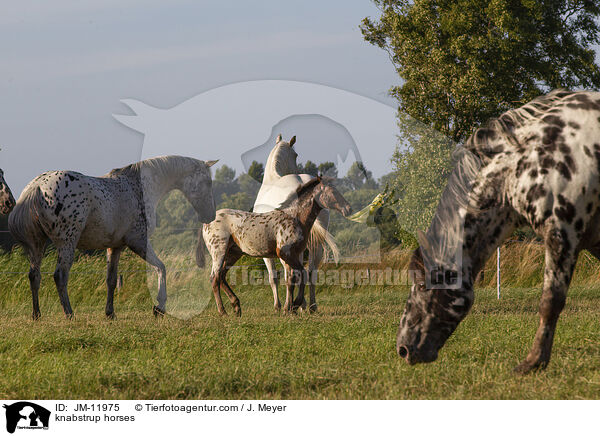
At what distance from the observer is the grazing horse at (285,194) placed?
1036 cm

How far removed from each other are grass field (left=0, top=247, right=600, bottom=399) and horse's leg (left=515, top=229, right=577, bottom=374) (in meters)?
0.13

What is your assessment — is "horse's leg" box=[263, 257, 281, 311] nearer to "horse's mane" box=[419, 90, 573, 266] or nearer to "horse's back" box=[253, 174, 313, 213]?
"horse's back" box=[253, 174, 313, 213]

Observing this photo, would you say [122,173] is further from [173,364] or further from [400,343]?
[400,343]

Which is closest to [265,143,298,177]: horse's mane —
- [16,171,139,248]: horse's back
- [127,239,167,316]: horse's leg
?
[127,239,167,316]: horse's leg

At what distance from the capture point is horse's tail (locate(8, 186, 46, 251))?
27.5ft

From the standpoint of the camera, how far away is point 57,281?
8.68 meters

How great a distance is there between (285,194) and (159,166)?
2.09 m

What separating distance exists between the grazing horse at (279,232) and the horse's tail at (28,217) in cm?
253

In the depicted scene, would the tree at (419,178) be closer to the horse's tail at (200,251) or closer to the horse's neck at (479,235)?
the horse's tail at (200,251)

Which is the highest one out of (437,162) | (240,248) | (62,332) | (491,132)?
(437,162)

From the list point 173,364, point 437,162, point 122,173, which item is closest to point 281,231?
point 122,173

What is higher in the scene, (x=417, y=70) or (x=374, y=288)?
(x=417, y=70)
